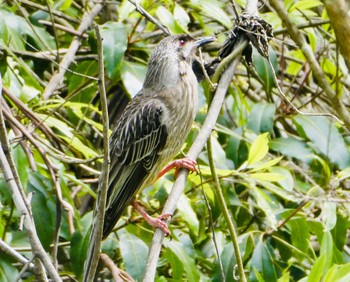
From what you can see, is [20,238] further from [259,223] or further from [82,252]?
[259,223]

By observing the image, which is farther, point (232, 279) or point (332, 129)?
point (332, 129)

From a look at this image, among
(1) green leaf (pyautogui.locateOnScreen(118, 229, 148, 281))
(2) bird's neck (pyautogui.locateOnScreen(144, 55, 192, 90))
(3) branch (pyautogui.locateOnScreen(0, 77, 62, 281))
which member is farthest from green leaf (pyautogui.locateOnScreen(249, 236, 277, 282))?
(3) branch (pyautogui.locateOnScreen(0, 77, 62, 281))

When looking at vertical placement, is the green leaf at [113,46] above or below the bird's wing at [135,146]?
above

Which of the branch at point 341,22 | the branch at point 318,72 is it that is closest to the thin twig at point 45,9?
the branch at point 318,72

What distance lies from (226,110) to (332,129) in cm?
87

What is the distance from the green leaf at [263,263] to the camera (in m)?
4.62

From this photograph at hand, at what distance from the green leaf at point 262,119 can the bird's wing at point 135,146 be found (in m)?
0.89

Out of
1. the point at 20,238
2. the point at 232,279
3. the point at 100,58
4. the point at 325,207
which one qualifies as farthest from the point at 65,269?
the point at 100,58

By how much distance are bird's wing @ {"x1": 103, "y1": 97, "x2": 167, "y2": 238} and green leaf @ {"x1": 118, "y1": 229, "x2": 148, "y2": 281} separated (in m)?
0.23

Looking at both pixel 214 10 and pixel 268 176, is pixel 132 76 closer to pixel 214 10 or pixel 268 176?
pixel 214 10

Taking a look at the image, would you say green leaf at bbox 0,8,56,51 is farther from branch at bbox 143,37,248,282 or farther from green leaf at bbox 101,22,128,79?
branch at bbox 143,37,248,282

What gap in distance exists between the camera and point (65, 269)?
17.6ft

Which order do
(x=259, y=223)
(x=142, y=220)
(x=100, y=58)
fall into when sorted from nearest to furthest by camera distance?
(x=100, y=58), (x=142, y=220), (x=259, y=223)

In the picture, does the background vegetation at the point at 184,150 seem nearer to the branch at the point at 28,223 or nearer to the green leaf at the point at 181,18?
the green leaf at the point at 181,18
